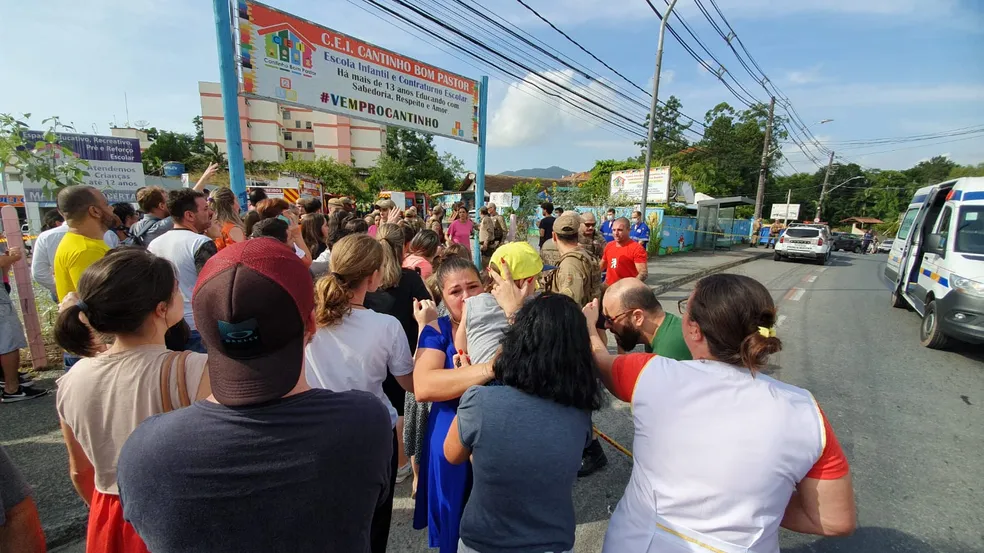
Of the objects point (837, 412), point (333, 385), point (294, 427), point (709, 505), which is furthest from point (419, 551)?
point (837, 412)

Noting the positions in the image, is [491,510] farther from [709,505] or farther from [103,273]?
[103,273]

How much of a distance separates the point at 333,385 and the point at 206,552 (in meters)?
1.04

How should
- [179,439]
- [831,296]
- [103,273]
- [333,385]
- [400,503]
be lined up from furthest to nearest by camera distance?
[831,296], [400,503], [333,385], [103,273], [179,439]

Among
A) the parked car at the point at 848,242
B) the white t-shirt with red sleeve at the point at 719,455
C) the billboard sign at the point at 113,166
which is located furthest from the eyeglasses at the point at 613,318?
the parked car at the point at 848,242

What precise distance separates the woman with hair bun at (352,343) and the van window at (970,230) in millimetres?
7759

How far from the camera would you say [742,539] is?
1.20 metres

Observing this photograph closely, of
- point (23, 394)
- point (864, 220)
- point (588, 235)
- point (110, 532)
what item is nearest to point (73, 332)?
point (110, 532)

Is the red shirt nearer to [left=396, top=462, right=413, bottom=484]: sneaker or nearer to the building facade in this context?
[left=396, top=462, right=413, bottom=484]: sneaker

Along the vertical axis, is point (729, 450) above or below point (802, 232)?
above

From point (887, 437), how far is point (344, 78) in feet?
27.2

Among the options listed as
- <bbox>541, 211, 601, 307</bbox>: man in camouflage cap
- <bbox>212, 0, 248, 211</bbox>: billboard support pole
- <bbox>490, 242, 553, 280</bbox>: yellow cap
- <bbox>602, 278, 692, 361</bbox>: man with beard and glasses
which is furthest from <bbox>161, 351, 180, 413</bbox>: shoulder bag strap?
<bbox>212, 0, 248, 211</bbox>: billboard support pole

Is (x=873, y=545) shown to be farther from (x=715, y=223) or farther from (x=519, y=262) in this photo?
(x=715, y=223)

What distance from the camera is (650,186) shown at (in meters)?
20.8

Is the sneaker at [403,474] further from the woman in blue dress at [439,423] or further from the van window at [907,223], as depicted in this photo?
the van window at [907,223]
